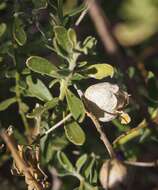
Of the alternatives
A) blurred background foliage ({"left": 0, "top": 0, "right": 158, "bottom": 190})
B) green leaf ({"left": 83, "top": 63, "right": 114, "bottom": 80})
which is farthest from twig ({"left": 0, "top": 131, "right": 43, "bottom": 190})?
green leaf ({"left": 83, "top": 63, "right": 114, "bottom": 80})

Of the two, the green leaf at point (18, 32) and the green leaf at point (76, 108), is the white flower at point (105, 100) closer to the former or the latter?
the green leaf at point (76, 108)

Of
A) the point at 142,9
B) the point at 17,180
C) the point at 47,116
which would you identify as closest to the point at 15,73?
the point at 47,116

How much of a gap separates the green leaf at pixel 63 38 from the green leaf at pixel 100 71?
5cm

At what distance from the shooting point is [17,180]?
47.6 inches

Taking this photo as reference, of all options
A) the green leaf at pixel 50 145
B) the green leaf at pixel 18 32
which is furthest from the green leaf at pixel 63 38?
the green leaf at pixel 50 145

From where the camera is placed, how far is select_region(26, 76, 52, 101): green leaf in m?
0.96

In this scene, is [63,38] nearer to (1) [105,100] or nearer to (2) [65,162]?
(1) [105,100]

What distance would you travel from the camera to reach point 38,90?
0.97m

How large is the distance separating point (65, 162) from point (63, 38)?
302 millimetres

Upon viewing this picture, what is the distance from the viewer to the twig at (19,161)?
2.66 feet

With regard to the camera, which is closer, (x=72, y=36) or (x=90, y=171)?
(x=72, y=36)

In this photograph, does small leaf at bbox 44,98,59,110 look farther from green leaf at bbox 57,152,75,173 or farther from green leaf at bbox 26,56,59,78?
green leaf at bbox 57,152,75,173

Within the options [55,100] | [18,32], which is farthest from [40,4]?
[55,100]

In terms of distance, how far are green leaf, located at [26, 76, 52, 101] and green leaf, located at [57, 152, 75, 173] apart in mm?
118
